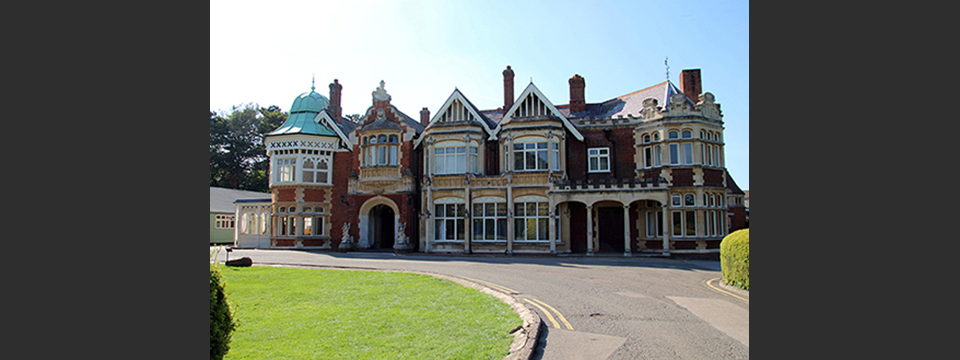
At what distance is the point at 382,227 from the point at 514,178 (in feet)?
36.5

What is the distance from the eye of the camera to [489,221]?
2809cm

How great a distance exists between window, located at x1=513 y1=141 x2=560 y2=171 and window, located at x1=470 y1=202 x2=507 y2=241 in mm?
2485

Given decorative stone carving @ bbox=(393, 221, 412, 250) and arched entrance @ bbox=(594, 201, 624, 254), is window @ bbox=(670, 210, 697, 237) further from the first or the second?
decorative stone carving @ bbox=(393, 221, 412, 250)

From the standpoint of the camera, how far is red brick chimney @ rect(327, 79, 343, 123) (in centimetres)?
3691

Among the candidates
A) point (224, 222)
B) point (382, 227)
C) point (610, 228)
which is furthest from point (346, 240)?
point (224, 222)

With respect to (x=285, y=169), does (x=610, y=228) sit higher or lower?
lower

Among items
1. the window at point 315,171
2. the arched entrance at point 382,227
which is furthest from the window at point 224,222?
the arched entrance at point 382,227

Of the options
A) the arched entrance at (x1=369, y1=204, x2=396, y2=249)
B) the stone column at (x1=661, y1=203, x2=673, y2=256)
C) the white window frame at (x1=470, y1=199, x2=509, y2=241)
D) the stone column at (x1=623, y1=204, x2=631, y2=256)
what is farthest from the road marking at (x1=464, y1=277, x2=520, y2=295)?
the arched entrance at (x1=369, y1=204, x2=396, y2=249)

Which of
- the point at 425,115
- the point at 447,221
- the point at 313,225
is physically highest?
the point at 425,115

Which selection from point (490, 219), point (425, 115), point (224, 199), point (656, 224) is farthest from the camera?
point (224, 199)

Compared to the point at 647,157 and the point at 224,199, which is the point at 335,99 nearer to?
the point at 224,199

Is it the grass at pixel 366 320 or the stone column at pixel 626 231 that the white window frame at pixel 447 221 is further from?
the grass at pixel 366 320

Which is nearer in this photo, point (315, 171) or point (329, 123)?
point (315, 171)

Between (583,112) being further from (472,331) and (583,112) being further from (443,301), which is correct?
(472,331)
